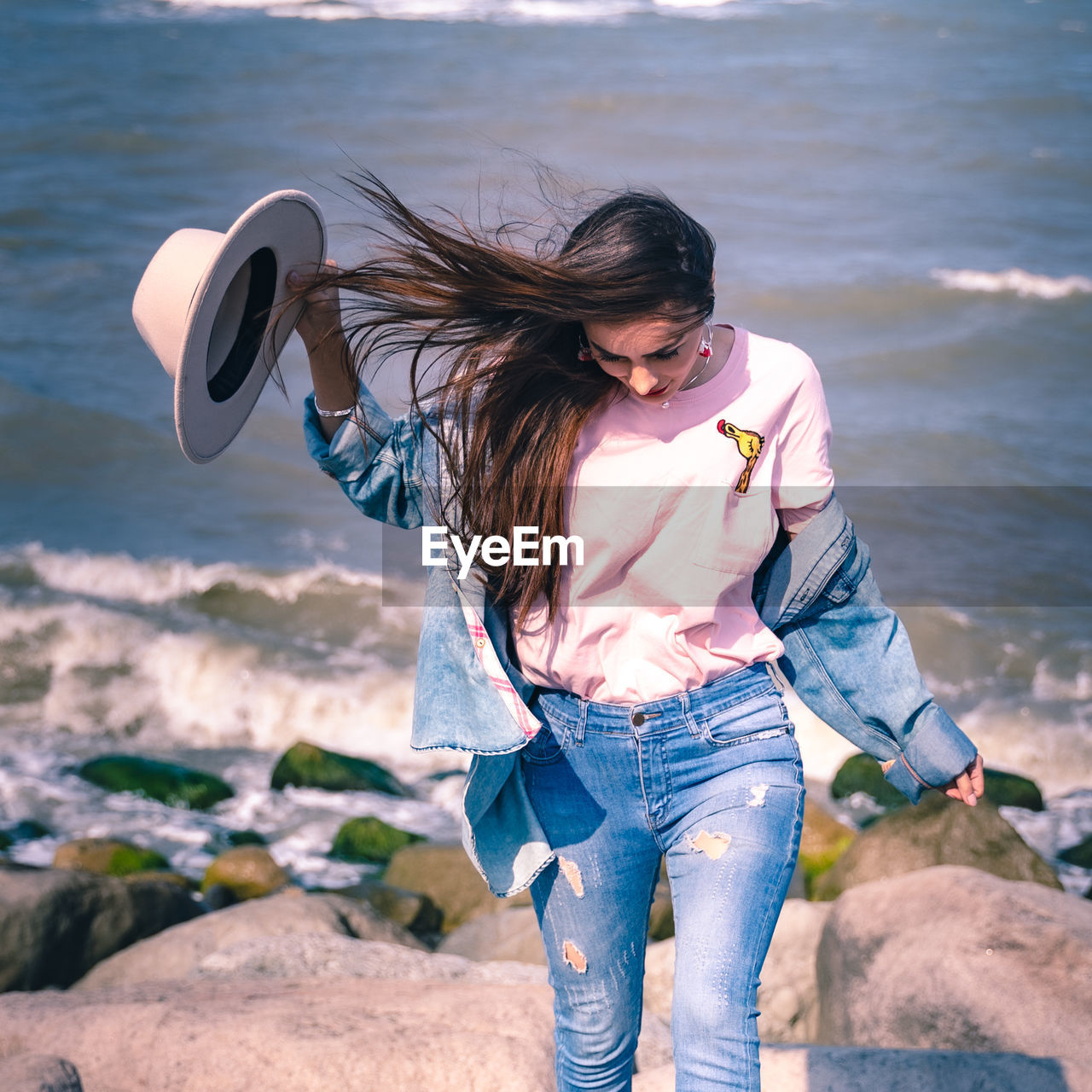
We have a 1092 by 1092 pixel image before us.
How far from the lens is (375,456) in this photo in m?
2.66

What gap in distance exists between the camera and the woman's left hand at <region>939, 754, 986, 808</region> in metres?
2.73

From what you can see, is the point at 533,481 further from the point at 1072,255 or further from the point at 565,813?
the point at 1072,255

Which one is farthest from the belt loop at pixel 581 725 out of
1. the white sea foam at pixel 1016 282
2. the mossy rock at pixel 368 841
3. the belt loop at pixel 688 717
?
the white sea foam at pixel 1016 282

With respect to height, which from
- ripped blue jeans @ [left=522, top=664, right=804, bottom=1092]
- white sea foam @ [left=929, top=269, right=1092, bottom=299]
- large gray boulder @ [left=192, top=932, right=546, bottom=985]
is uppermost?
white sea foam @ [left=929, top=269, right=1092, bottom=299]

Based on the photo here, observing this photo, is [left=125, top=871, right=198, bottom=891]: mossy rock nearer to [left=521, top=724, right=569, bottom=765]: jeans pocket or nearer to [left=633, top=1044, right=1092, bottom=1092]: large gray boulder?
[left=633, top=1044, right=1092, bottom=1092]: large gray boulder

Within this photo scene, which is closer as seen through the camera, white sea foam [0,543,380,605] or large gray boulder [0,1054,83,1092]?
large gray boulder [0,1054,83,1092]

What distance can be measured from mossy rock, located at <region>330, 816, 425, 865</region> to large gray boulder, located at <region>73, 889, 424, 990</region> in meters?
1.78

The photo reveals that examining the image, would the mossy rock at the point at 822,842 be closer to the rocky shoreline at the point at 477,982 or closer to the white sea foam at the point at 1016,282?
the rocky shoreline at the point at 477,982

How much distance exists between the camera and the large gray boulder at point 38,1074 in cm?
288

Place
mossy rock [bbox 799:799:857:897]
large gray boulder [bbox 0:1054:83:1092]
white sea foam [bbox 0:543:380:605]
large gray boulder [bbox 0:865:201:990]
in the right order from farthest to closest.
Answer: white sea foam [bbox 0:543:380:605]
mossy rock [bbox 799:799:857:897]
large gray boulder [bbox 0:865:201:990]
large gray boulder [bbox 0:1054:83:1092]

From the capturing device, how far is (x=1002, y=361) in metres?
13.6

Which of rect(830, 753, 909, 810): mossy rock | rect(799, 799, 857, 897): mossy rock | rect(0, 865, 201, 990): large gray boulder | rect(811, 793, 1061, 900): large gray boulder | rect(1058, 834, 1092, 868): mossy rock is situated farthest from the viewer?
rect(830, 753, 909, 810): mossy rock

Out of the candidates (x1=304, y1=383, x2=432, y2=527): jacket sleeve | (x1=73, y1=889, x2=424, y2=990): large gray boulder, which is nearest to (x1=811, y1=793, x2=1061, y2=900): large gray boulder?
(x1=73, y1=889, x2=424, y2=990): large gray boulder

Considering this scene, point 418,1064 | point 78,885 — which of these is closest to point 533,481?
point 418,1064
